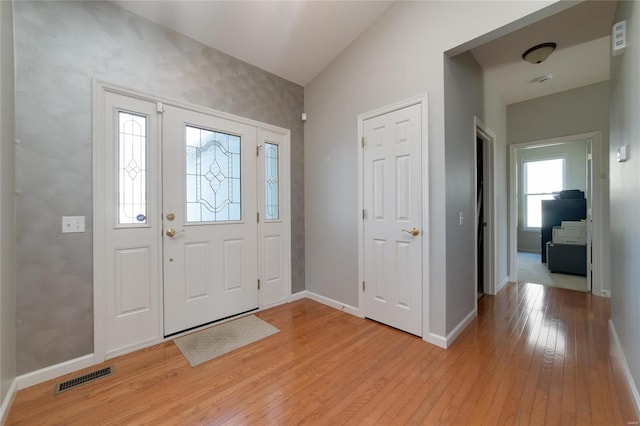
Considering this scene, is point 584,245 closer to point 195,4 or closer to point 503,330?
point 503,330

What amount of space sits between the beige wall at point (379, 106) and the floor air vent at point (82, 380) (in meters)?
2.21

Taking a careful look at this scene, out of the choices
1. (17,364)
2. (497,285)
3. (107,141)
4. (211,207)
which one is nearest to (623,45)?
(497,285)

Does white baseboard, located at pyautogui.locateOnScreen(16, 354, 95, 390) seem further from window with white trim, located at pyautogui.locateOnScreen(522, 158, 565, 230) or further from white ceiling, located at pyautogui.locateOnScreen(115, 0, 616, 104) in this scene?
window with white trim, located at pyautogui.locateOnScreen(522, 158, 565, 230)

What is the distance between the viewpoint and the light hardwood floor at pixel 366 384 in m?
1.54

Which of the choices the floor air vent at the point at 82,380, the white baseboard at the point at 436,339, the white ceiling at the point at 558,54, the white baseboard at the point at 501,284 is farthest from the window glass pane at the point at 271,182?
the white baseboard at the point at 501,284

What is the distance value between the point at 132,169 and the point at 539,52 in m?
4.18

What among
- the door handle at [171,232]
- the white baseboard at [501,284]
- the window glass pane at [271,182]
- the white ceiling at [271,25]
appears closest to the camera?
the white ceiling at [271,25]

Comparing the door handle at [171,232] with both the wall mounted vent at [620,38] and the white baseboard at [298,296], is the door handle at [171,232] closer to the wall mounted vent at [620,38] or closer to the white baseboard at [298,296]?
the white baseboard at [298,296]

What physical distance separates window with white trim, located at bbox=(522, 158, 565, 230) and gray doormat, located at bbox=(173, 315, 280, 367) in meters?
7.47

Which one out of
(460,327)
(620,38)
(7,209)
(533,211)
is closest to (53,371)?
(7,209)

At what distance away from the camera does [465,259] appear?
2.74m

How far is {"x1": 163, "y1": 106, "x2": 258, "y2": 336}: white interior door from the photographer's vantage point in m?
2.48

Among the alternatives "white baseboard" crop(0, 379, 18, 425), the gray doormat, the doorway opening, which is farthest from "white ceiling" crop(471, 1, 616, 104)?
"white baseboard" crop(0, 379, 18, 425)

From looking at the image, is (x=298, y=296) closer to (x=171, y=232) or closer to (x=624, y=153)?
(x=171, y=232)
